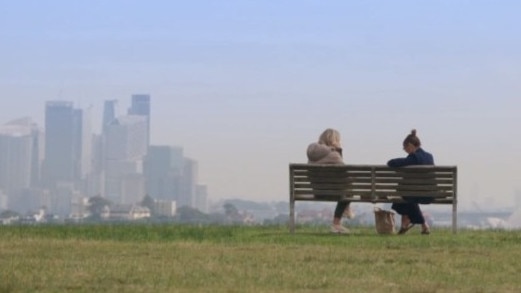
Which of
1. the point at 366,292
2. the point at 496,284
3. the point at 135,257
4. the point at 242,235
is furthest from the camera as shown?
the point at 242,235

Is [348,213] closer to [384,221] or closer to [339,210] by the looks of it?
[339,210]

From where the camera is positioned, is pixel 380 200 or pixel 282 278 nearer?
pixel 282 278

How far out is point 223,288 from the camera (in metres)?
11.3

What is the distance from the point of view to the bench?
63.6 ft

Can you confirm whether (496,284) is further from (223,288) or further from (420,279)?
(223,288)

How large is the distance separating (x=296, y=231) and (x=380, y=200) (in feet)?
4.65

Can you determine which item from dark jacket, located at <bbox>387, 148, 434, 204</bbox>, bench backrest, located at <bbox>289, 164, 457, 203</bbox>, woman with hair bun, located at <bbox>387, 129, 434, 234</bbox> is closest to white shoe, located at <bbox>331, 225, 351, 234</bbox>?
bench backrest, located at <bbox>289, 164, 457, 203</bbox>

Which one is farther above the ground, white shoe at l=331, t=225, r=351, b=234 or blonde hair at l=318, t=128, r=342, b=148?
blonde hair at l=318, t=128, r=342, b=148

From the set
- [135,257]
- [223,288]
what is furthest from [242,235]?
[223,288]

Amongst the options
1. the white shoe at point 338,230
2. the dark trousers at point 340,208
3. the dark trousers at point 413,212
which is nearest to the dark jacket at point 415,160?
the dark trousers at point 413,212

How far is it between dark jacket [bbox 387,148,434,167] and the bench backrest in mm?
93

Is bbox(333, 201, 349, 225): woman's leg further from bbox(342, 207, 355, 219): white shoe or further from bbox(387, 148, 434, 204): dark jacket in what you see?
bbox(387, 148, 434, 204): dark jacket

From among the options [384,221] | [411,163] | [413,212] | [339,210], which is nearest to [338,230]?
[339,210]

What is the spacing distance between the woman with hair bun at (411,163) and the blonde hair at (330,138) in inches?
37.8
